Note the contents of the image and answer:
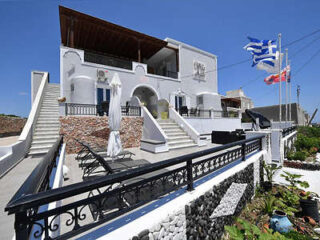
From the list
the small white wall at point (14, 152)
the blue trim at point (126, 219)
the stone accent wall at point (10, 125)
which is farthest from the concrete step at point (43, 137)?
the stone accent wall at point (10, 125)

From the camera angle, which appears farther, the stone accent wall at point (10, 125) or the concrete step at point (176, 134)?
the stone accent wall at point (10, 125)

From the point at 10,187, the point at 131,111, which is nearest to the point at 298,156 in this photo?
the point at 131,111

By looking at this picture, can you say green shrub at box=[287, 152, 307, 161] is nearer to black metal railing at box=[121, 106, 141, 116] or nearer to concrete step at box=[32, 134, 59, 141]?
black metal railing at box=[121, 106, 141, 116]

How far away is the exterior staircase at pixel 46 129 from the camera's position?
661cm

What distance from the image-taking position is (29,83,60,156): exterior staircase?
6.61 m

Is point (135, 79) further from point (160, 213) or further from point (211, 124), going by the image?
point (160, 213)

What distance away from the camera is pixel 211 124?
43.9 feet

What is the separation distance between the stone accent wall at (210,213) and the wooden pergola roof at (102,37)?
1258cm

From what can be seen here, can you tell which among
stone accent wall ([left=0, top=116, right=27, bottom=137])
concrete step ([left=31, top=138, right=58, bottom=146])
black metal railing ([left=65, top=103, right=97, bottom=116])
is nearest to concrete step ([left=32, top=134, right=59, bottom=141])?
concrete step ([left=31, top=138, right=58, bottom=146])

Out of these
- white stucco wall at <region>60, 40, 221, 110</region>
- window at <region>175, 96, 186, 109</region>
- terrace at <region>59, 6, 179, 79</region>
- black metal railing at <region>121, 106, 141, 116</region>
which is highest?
terrace at <region>59, 6, 179, 79</region>

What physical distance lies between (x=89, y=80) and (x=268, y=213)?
38.9 feet

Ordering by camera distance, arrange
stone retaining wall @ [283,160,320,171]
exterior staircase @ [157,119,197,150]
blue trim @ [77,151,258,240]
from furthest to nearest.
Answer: exterior staircase @ [157,119,197,150] → stone retaining wall @ [283,160,320,171] → blue trim @ [77,151,258,240]

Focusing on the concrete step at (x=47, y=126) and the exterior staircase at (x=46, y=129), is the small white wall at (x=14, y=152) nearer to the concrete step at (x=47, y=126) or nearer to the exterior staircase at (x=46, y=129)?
the exterior staircase at (x=46, y=129)

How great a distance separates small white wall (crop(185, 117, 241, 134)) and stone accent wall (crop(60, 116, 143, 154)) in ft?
15.7
